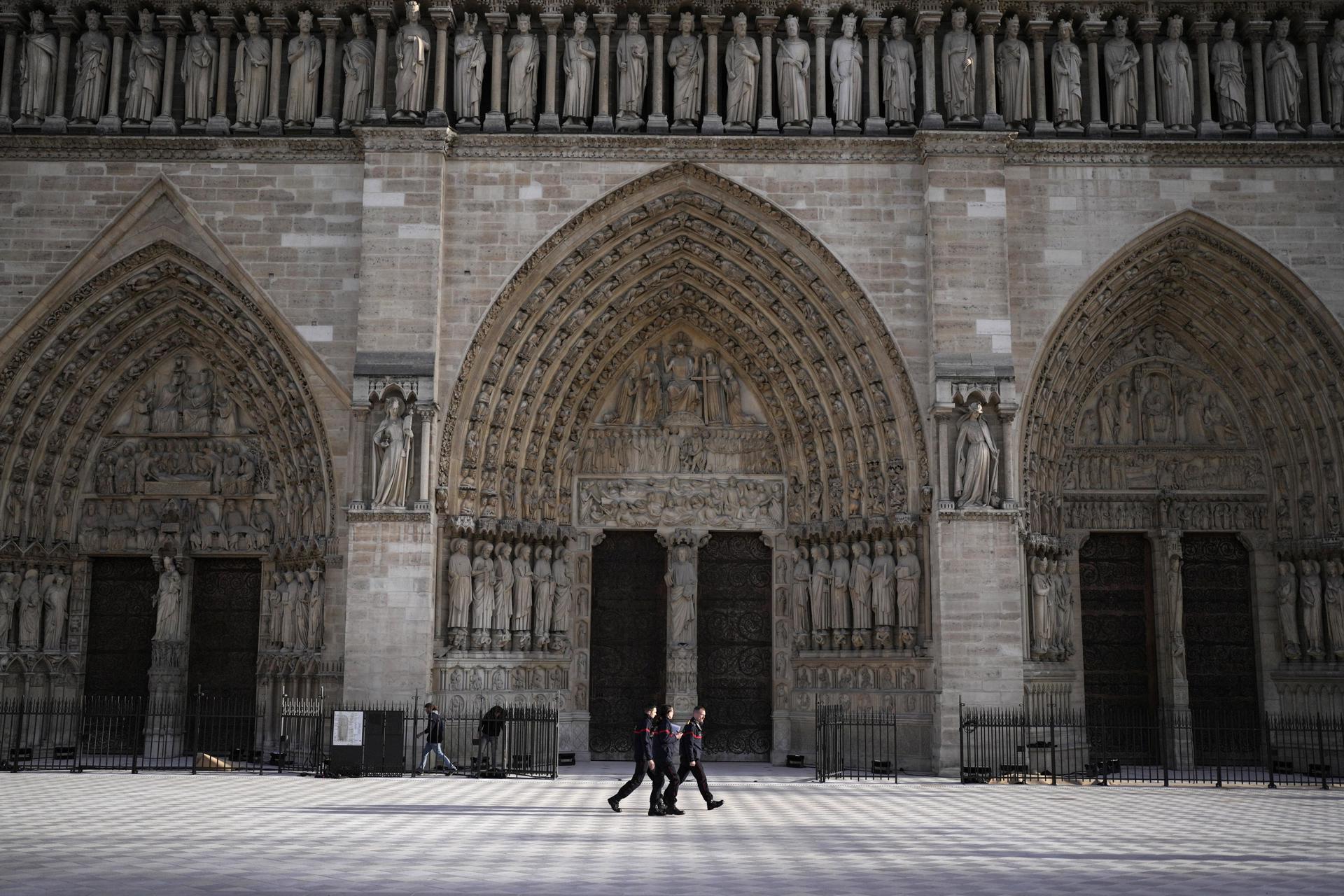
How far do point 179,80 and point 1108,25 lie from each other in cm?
1373

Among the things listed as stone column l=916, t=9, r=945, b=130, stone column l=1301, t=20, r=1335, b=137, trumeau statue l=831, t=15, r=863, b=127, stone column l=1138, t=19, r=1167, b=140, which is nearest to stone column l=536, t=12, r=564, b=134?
trumeau statue l=831, t=15, r=863, b=127

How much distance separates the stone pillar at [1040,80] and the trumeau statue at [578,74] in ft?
21.1

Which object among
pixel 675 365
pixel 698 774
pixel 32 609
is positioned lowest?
pixel 698 774

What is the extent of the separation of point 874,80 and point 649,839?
12.5 meters

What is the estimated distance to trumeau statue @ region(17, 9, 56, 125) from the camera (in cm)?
1944

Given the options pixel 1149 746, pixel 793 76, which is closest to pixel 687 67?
pixel 793 76

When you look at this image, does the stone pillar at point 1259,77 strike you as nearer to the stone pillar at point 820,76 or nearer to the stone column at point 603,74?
the stone pillar at point 820,76

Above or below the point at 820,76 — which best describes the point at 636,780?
below

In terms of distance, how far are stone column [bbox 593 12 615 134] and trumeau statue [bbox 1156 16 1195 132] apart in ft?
26.3

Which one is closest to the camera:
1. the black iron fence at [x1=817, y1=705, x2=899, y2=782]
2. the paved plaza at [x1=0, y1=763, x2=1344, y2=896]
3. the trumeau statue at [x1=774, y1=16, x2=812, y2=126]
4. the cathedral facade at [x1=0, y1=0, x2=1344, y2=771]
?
the paved plaza at [x1=0, y1=763, x2=1344, y2=896]

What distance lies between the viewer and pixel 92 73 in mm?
19531

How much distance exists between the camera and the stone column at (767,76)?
1942 cm

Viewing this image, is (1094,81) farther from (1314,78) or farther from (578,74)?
(578,74)

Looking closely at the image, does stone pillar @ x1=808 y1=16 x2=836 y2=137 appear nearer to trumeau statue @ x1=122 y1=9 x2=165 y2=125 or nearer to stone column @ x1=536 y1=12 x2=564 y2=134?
stone column @ x1=536 y1=12 x2=564 y2=134
